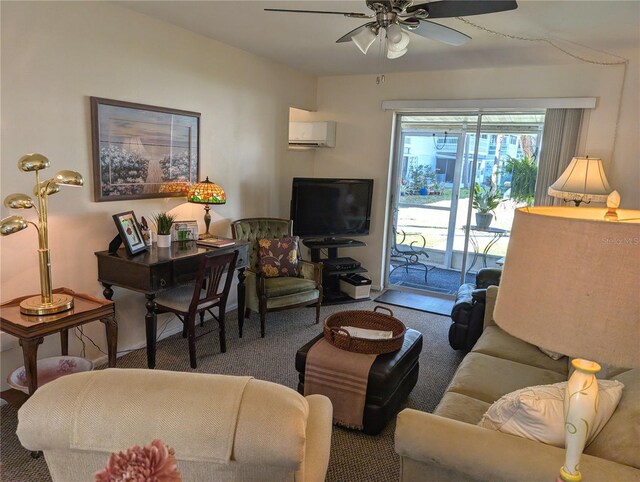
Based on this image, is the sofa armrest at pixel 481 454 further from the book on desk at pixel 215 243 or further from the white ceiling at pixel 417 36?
the white ceiling at pixel 417 36

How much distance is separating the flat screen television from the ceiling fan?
7.29ft

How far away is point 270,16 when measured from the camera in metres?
3.08

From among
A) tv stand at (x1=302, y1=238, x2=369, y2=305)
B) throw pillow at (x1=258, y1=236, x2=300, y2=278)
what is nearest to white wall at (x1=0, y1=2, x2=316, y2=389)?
throw pillow at (x1=258, y1=236, x2=300, y2=278)

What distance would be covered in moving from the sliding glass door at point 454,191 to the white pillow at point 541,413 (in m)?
3.46

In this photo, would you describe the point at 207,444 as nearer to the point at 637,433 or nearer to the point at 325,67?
the point at 637,433

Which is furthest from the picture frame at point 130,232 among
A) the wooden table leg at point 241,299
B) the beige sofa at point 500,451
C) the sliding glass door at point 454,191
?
Result: the sliding glass door at point 454,191

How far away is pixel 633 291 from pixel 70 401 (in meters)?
1.35

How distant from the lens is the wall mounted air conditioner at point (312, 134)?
17.3ft

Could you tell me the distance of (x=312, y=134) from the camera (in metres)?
5.32

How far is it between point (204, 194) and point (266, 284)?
3.18 feet

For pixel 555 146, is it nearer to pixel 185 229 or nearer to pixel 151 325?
pixel 185 229

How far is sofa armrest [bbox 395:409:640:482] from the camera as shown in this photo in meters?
1.32

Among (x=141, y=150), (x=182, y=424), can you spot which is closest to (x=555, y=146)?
(x=141, y=150)

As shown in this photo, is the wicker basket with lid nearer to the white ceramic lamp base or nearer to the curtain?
the white ceramic lamp base
